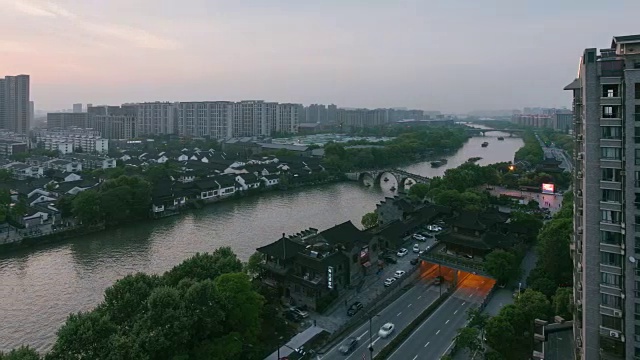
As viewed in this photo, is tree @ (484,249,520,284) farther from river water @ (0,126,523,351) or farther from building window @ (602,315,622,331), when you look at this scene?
river water @ (0,126,523,351)

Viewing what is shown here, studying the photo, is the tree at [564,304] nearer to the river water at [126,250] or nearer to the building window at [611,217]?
the building window at [611,217]

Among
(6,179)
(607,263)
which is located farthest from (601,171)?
(6,179)

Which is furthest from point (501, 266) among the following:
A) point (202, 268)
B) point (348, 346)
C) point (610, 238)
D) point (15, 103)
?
point (15, 103)

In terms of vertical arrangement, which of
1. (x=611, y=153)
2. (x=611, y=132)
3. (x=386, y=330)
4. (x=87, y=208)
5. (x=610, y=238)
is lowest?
(x=386, y=330)

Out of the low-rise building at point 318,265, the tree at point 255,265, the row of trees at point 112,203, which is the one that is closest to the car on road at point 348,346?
the low-rise building at point 318,265

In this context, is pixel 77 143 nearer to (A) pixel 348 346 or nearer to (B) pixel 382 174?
(B) pixel 382 174

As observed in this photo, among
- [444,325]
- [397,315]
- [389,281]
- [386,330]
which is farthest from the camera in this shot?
[389,281]

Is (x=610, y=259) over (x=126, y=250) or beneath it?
over
